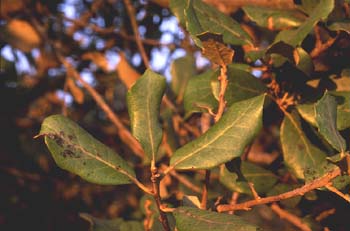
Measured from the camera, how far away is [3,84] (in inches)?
79.4

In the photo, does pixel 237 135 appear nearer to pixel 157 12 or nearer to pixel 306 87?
pixel 306 87

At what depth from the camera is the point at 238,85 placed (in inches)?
38.8

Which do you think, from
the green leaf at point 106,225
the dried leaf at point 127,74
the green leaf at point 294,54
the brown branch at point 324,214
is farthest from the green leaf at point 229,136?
the dried leaf at point 127,74

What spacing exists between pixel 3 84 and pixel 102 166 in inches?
53.3

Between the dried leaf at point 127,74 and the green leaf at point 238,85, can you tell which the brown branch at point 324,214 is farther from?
the dried leaf at point 127,74

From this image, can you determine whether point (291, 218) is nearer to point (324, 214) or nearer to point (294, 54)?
point (324, 214)

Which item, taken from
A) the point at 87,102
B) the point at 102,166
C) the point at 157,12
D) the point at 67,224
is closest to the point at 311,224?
the point at 102,166

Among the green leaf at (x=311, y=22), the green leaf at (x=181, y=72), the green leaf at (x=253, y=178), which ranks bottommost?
the green leaf at (x=181, y=72)

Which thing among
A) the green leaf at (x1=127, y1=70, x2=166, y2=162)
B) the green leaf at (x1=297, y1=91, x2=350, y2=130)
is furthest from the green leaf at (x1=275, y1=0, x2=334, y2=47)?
the green leaf at (x1=127, y1=70, x2=166, y2=162)

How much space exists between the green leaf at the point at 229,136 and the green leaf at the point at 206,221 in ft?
0.28

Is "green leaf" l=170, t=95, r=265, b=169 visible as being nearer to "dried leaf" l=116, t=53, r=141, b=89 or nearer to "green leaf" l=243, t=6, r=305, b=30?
"green leaf" l=243, t=6, r=305, b=30

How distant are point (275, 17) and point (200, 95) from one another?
0.25 m

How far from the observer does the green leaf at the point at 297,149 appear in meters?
1.00

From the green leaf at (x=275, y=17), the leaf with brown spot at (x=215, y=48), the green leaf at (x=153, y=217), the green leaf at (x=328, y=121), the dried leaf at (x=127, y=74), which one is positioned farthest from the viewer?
the dried leaf at (x=127, y=74)
